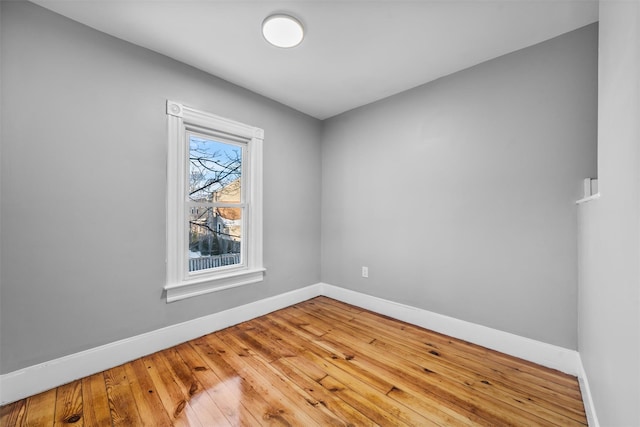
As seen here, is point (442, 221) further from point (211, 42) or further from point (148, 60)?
point (148, 60)

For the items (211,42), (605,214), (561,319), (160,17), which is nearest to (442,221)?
(561,319)

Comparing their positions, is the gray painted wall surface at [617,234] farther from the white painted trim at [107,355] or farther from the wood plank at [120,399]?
the white painted trim at [107,355]

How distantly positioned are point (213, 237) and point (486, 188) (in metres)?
2.59

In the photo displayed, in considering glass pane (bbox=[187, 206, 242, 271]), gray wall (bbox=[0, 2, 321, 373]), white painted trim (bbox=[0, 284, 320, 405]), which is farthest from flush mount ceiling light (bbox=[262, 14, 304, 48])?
white painted trim (bbox=[0, 284, 320, 405])

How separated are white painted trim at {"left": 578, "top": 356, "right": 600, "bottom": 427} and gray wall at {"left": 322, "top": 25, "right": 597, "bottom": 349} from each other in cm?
17

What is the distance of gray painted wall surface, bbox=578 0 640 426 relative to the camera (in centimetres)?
75

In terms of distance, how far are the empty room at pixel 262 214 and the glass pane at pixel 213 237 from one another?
21 mm

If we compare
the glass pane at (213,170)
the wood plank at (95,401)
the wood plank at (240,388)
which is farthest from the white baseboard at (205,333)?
the glass pane at (213,170)

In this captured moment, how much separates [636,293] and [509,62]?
2080mm

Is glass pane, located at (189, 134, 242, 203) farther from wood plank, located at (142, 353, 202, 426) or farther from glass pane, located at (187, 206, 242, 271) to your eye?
wood plank, located at (142, 353, 202, 426)

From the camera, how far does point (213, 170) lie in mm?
2518

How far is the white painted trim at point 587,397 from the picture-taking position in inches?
50.0

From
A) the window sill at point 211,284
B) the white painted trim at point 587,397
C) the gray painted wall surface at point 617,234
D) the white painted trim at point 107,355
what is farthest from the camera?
the window sill at point 211,284

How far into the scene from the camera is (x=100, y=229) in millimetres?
1804
